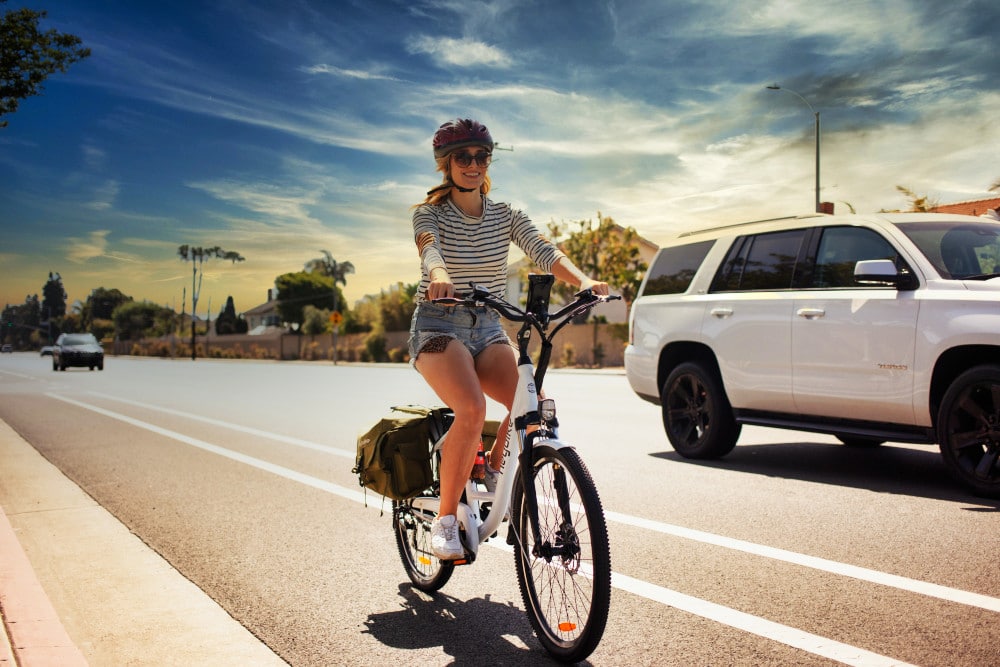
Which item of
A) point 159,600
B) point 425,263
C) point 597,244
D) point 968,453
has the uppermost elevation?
point 597,244

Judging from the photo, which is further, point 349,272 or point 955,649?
point 349,272

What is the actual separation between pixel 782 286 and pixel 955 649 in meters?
4.79

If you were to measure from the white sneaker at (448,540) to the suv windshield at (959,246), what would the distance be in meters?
4.68

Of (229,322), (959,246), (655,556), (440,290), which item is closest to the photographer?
(440,290)

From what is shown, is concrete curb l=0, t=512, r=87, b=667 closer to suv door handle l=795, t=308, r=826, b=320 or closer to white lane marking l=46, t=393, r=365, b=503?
white lane marking l=46, t=393, r=365, b=503

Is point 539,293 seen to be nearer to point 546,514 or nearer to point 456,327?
point 456,327

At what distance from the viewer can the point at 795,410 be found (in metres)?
7.80

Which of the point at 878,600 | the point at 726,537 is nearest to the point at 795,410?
the point at 726,537

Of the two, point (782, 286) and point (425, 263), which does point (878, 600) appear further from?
point (782, 286)

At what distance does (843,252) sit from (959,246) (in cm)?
88

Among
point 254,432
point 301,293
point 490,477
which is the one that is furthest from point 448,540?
point 301,293

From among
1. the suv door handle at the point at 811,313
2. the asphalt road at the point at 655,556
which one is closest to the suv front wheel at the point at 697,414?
the asphalt road at the point at 655,556

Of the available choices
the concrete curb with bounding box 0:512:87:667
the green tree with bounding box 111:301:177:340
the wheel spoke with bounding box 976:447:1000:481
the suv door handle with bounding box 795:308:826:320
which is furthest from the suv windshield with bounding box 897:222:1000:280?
the green tree with bounding box 111:301:177:340

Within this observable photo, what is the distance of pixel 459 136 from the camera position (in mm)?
4117
